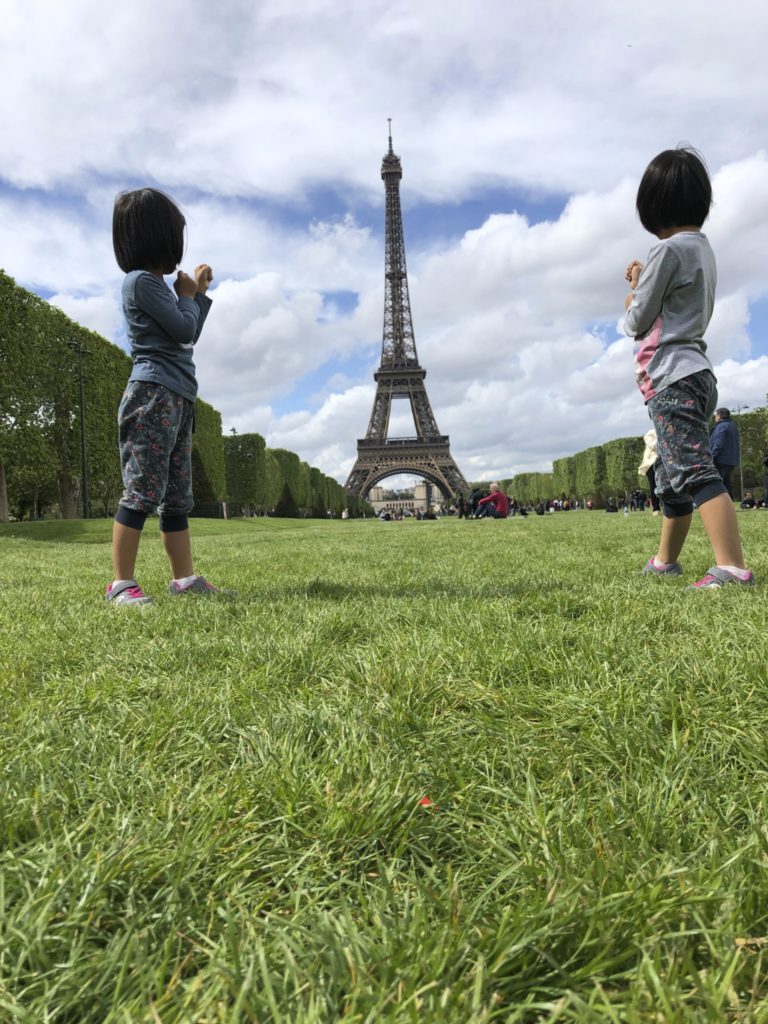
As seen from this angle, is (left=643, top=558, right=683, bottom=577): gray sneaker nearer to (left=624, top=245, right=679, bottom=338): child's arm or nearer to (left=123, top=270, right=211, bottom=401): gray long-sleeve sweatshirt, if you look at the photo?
(left=624, top=245, right=679, bottom=338): child's arm

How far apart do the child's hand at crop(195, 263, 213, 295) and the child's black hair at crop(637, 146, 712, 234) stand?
9.17ft

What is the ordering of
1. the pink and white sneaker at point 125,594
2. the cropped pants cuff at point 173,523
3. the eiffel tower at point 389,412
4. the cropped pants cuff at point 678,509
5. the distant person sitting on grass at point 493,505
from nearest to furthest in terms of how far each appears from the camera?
the pink and white sneaker at point 125,594 < the cropped pants cuff at point 678,509 < the cropped pants cuff at point 173,523 < the distant person sitting on grass at point 493,505 < the eiffel tower at point 389,412

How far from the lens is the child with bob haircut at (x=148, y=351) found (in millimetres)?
3654

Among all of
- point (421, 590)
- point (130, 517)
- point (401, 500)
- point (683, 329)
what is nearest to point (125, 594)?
point (130, 517)

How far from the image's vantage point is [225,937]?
0.82 meters

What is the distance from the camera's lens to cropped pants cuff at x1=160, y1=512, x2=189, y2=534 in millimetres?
4113

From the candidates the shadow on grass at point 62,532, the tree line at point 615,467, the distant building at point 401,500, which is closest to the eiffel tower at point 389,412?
the tree line at point 615,467

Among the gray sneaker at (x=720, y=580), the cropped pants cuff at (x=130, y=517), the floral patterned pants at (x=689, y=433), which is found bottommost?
the gray sneaker at (x=720, y=580)

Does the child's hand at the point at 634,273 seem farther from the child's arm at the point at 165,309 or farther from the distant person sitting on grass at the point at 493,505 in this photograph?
the distant person sitting on grass at the point at 493,505

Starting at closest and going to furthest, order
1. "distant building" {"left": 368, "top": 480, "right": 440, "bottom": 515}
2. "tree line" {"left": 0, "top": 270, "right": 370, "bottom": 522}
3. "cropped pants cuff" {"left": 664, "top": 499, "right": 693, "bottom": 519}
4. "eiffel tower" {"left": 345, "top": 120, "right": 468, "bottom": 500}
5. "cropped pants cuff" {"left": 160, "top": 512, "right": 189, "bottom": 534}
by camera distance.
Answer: "cropped pants cuff" {"left": 664, "top": 499, "right": 693, "bottom": 519}, "cropped pants cuff" {"left": 160, "top": 512, "right": 189, "bottom": 534}, "tree line" {"left": 0, "top": 270, "right": 370, "bottom": 522}, "eiffel tower" {"left": 345, "top": 120, "right": 468, "bottom": 500}, "distant building" {"left": 368, "top": 480, "right": 440, "bottom": 515}

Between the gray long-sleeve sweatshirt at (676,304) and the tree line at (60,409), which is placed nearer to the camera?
the gray long-sleeve sweatshirt at (676,304)

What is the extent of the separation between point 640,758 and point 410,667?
2.58 ft

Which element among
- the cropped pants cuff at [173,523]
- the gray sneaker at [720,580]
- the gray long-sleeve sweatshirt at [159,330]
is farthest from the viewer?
the cropped pants cuff at [173,523]

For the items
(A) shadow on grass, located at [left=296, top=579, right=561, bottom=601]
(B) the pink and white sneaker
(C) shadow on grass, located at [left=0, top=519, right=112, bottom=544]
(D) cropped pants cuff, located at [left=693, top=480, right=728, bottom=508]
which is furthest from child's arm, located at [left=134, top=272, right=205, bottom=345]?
(C) shadow on grass, located at [left=0, top=519, right=112, bottom=544]
